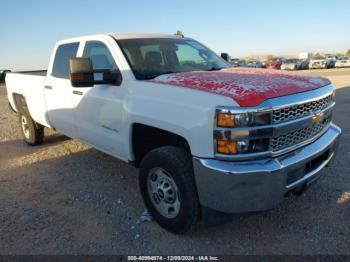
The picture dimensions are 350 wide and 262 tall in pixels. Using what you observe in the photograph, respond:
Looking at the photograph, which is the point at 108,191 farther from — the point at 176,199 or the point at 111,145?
the point at 176,199

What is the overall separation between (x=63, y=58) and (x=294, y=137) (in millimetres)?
3646

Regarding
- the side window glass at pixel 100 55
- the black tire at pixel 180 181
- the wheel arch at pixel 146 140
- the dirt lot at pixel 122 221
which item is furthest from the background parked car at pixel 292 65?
the black tire at pixel 180 181

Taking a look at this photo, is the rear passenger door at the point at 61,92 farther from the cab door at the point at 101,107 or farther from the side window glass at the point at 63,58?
the cab door at the point at 101,107

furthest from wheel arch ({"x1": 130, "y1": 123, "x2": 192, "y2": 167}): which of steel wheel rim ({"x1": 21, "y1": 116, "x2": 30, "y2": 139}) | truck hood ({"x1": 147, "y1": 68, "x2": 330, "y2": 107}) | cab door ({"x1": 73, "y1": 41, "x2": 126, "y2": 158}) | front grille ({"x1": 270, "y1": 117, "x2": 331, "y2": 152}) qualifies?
steel wheel rim ({"x1": 21, "y1": 116, "x2": 30, "y2": 139})

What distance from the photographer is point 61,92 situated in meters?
4.95

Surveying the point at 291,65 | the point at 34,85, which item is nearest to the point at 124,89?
the point at 34,85

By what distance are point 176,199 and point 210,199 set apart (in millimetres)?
518

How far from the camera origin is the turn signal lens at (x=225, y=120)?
8.61ft

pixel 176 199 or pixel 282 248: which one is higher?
pixel 176 199

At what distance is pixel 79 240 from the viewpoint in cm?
327

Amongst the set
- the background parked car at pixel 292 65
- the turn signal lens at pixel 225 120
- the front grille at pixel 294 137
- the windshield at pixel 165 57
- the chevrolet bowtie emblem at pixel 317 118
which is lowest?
the background parked car at pixel 292 65

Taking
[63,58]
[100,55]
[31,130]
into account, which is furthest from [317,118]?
[31,130]

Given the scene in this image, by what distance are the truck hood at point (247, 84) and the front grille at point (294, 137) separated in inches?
13.6

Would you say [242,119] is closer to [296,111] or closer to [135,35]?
[296,111]
